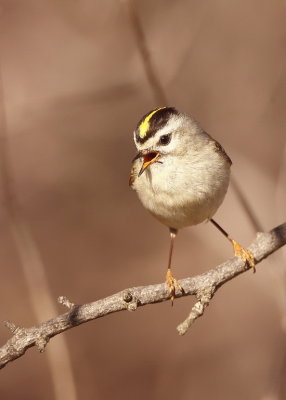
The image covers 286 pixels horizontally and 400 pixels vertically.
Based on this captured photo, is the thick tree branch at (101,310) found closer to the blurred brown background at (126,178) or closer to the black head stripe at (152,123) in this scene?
the black head stripe at (152,123)

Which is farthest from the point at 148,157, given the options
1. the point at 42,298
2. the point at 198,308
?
the point at 42,298

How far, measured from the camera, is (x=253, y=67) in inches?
325

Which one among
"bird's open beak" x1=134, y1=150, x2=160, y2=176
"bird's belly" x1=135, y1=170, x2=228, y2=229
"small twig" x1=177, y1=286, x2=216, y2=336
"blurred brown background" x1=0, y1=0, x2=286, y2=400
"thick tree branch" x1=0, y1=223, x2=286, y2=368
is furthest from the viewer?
"blurred brown background" x1=0, y1=0, x2=286, y2=400

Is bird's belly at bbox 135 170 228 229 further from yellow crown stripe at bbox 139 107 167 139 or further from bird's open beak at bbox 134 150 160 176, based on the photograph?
yellow crown stripe at bbox 139 107 167 139

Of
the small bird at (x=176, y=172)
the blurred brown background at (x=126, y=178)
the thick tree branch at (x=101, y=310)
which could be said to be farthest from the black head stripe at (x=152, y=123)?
the blurred brown background at (x=126, y=178)

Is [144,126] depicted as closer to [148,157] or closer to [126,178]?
[148,157]

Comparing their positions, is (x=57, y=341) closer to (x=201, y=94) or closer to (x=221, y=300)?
(x=221, y=300)

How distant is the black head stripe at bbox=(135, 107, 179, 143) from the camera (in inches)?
160

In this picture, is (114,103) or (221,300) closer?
(221,300)

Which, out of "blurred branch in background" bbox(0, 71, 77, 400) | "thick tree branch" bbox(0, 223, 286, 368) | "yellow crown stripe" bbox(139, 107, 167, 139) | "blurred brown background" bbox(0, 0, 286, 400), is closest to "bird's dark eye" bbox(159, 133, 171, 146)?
"yellow crown stripe" bbox(139, 107, 167, 139)

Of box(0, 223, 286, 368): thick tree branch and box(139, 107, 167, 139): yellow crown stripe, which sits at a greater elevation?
box(139, 107, 167, 139): yellow crown stripe

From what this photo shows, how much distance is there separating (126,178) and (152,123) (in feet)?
14.3

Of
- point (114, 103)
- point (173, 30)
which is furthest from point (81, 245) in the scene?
point (173, 30)

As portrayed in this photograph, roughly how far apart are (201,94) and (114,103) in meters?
1.10
